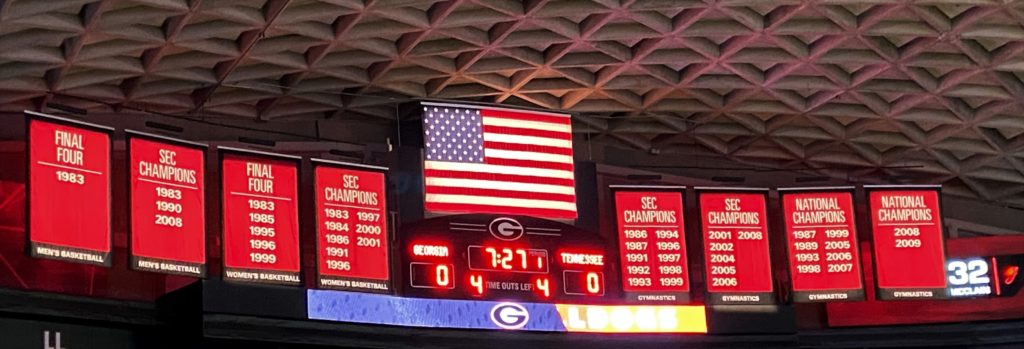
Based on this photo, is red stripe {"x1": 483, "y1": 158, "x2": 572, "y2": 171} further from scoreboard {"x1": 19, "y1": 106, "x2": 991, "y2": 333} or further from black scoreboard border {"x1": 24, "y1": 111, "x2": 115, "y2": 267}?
black scoreboard border {"x1": 24, "y1": 111, "x2": 115, "y2": 267}

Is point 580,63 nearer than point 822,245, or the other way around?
point 580,63

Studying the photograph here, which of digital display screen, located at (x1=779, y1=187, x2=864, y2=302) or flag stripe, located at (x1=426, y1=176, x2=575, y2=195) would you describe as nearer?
flag stripe, located at (x1=426, y1=176, x2=575, y2=195)

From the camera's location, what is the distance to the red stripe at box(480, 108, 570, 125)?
29625 millimetres

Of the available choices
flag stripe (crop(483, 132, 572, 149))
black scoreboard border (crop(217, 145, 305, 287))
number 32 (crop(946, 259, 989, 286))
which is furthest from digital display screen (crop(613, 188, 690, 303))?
number 32 (crop(946, 259, 989, 286))

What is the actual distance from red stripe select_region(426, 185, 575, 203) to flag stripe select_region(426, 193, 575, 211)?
0.05m

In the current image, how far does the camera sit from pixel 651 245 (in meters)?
30.0

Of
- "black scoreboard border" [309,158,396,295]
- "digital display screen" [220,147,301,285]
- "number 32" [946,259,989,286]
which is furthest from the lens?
"number 32" [946,259,989,286]

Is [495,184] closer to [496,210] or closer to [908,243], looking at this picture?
[496,210]

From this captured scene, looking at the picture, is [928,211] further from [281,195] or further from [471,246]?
[281,195]

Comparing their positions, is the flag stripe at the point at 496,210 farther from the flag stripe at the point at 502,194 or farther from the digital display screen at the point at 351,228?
the digital display screen at the point at 351,228

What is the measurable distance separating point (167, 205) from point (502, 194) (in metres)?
6.29

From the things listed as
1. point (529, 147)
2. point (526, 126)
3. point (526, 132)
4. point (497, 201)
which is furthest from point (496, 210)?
point (526, 126)

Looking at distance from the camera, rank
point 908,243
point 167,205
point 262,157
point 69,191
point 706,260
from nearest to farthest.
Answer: point 69,191 < point 167,205 < point 262,157 < point 706,260 < point 908,243

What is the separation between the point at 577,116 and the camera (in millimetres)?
32094
